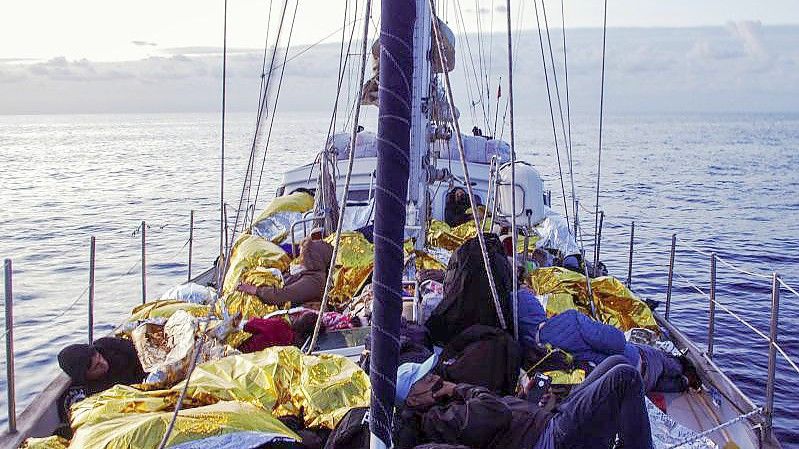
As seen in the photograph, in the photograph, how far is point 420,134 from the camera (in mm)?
7492

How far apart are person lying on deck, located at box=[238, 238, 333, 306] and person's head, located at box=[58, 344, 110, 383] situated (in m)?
1.94

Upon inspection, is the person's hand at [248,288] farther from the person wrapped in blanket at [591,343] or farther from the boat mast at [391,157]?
the boat mast at [391,157]

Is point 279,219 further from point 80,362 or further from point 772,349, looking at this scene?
point 772,349

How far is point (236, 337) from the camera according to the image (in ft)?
19.6

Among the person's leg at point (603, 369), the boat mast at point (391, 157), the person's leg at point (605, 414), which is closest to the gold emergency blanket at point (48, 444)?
the boat mast at point (391, 157)

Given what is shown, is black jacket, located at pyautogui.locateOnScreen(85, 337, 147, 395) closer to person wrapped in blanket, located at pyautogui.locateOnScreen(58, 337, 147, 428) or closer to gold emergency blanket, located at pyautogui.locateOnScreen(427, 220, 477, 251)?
person wrapped in blanket, located at pyautogui.locateOnScreen(58, 337, 147, 428)

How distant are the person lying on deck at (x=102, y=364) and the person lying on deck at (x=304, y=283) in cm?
154

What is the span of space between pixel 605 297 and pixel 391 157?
5.54 metres

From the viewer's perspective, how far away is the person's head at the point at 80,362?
212 inches

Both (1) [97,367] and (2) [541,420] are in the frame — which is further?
(1) [97,367]

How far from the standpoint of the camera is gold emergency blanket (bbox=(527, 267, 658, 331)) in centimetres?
730

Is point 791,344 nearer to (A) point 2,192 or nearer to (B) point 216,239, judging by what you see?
(B) point 216,239

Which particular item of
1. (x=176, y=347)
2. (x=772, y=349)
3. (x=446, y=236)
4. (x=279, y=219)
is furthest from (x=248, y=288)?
(x=772, y=349)

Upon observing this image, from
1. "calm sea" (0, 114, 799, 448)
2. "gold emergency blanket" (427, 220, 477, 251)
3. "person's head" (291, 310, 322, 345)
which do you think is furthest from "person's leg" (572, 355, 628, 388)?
"gold emergency blanket" (427, 220, 477, 251)
